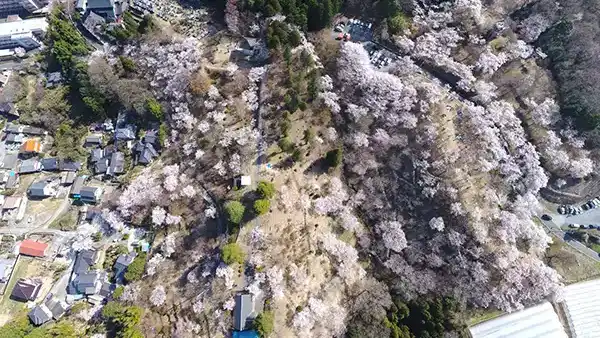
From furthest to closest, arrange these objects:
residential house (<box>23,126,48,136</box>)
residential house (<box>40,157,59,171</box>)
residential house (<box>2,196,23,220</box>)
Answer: residential house (<box>23,126,48,136</box>) → residential house (<box>40,157,59,171</box>) → residential house (<box>2,196,23,220</box>)

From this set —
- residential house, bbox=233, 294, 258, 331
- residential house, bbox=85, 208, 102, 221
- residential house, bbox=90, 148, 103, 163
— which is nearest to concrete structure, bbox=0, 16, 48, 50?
residential house, bbox=90, 148, 103, 163

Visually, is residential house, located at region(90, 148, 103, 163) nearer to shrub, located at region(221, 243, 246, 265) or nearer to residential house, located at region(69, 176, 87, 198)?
residential house, located at region(69, 176, 87, 198)

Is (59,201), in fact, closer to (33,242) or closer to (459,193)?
(33,242)

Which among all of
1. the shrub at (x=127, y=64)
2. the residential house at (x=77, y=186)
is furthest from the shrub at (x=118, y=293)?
the shrub at (x=127, y=64)

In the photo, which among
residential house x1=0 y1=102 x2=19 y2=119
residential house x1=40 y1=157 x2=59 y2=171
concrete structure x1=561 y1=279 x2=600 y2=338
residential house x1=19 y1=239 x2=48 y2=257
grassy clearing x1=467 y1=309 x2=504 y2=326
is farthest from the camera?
residential house x1=0 y1=102 x2=19 y2=119

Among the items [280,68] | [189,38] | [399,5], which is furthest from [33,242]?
[399,5]

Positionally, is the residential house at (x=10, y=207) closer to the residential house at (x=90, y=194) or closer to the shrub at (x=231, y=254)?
the residential house at (x=90, y=194)
